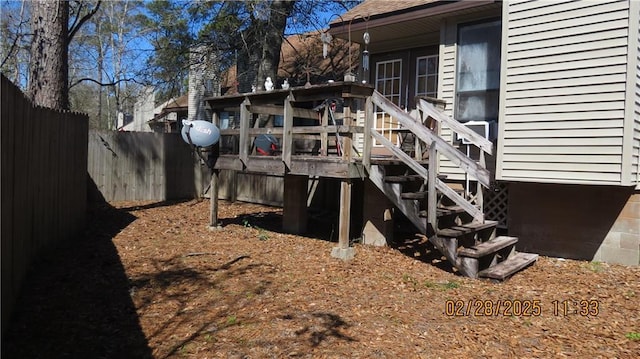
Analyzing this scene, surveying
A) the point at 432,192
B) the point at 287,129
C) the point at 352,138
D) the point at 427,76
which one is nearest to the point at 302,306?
the point at 432,192

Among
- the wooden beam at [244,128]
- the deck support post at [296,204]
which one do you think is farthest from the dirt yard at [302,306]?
the wooden beam at [244,128]

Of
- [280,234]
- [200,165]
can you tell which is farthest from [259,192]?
[280,234]

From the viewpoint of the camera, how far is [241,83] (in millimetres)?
14930

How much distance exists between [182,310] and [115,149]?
8498mm

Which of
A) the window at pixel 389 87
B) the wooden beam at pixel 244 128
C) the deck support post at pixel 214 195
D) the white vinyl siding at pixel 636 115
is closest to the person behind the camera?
the white vinyl siding at pixel 636 115

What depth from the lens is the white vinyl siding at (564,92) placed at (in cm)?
605

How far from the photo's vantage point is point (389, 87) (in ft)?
32.0

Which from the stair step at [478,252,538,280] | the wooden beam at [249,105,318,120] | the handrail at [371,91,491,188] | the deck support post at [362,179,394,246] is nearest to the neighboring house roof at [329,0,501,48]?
the wooden beam at [249,105,318,120]

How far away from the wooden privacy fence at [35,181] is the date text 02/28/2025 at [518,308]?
3832 millimetres

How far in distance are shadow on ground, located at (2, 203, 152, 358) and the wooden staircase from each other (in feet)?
11.3

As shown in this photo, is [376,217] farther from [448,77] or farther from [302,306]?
[302,306]

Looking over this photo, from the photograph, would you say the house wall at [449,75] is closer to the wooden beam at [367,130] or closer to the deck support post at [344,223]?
the wooden beam at [367,130]

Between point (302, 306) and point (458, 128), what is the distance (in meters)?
3.62

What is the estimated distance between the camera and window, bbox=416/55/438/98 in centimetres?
906
